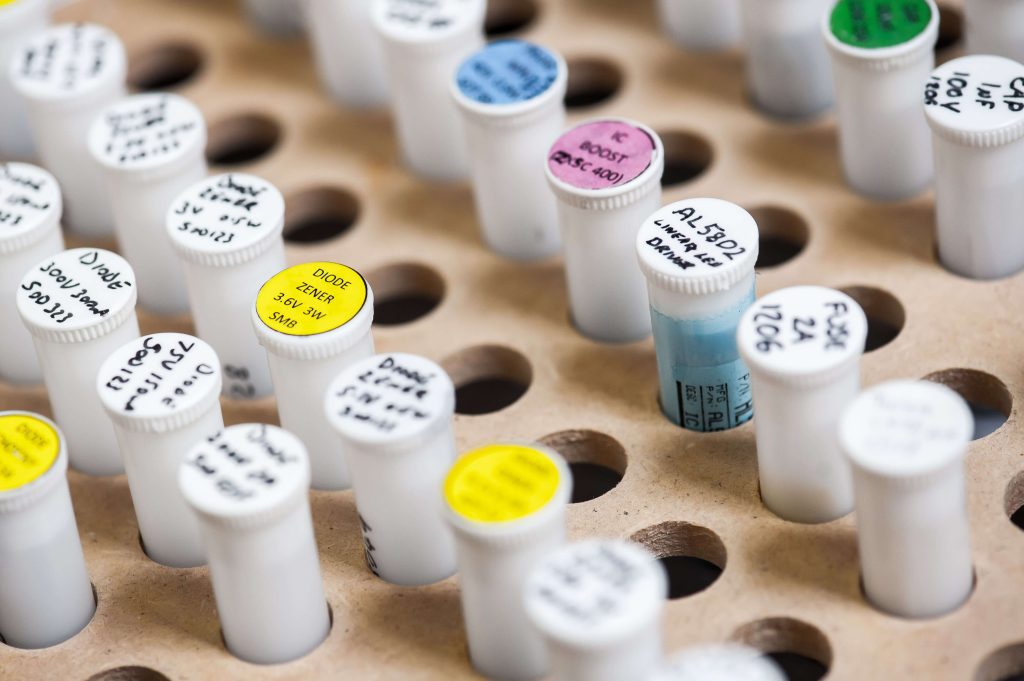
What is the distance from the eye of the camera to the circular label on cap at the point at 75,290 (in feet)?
3.39

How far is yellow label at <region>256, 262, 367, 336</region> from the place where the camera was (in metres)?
1.00

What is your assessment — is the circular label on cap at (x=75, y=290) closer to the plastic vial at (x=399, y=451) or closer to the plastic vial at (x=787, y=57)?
the plastic vial at (x=399, y=451)

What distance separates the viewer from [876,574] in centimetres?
91

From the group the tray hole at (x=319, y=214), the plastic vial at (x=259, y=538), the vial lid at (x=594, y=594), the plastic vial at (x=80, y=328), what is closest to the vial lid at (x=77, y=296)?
the plastic vial at (x=80, y=328)

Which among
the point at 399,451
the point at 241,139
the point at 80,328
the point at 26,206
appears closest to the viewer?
the point at 399,451

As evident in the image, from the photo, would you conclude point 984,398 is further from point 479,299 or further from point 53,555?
point 53,555

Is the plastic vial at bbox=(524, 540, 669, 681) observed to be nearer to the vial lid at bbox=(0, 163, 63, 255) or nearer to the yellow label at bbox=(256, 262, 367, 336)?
the yellow label at bbox=(256, 262, 367, 336)

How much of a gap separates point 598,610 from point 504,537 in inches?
2.9

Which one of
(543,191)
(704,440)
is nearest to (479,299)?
(543,191)

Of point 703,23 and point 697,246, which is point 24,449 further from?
point 703,23

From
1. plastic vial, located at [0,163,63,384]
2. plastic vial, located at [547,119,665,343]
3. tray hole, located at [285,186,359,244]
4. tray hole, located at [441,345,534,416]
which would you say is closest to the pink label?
plastic vial, located at [547,119,665,343]

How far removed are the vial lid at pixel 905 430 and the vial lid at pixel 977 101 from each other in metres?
0.21

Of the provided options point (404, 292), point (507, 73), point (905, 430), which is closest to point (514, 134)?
point (507, 73)

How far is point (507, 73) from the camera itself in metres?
→ 1.16
